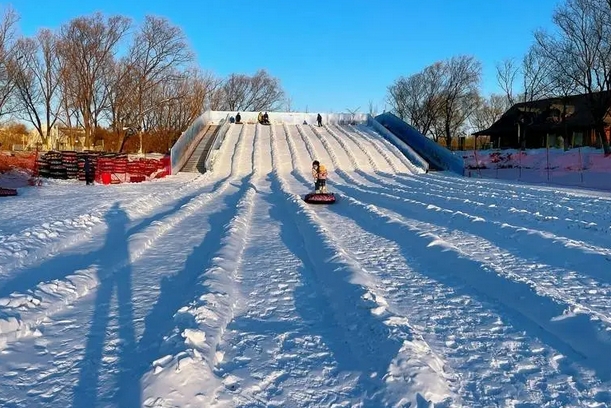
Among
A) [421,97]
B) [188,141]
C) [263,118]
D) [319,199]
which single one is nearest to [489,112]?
[421,97]

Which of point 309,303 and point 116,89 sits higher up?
point 116,89

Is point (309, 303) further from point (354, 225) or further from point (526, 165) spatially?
point (526, 165)

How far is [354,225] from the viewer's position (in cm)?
1188

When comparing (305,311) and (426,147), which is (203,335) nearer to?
(305,311)

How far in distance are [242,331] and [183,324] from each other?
0.60m

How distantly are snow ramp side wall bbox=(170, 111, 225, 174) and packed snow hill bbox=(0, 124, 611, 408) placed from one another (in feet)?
58.5

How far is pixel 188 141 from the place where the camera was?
113 ft

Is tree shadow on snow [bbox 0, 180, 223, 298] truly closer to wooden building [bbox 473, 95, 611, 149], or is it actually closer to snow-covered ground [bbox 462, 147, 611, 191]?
snow-covered ground [bbox 462, 147, 611, 191]

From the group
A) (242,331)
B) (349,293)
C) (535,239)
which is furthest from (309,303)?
(535,239)

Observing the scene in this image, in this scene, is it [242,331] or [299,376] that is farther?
[242,331]

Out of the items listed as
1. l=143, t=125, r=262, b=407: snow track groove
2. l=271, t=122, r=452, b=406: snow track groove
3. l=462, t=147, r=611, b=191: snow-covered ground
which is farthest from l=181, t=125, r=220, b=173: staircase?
l=271, t=122, r=452, b=406: snow track groove

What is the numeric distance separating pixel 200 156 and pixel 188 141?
1.95 meters

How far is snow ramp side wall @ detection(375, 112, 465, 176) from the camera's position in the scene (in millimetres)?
32188

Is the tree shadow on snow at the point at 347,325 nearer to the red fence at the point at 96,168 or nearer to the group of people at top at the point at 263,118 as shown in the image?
the red fence at the point at 96,168
